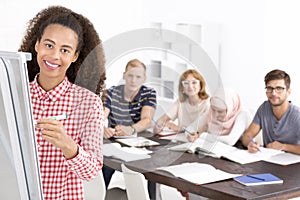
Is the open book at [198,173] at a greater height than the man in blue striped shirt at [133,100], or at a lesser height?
lesser

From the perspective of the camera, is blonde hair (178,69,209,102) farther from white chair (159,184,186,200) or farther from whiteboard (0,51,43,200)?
whiteboard (0,51,43,200)

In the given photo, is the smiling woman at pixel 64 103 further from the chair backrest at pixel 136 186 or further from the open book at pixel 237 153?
the open book at pixel 237 153

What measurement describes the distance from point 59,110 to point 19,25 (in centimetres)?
392

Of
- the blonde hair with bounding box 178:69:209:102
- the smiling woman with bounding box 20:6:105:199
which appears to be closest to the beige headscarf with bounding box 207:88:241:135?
the blonde hair with bounding box 178:69:209:102

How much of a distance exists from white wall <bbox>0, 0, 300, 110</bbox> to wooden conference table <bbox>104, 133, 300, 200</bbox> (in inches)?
79.1

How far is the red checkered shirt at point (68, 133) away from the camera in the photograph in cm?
151

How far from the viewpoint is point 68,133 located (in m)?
1.55

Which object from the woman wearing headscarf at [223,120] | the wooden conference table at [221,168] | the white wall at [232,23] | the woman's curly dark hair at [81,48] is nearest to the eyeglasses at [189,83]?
the woman wearing headscarf at [223,120]

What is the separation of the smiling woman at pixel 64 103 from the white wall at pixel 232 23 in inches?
151

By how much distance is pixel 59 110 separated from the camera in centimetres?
160

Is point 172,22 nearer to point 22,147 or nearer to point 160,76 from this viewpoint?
point 160,76

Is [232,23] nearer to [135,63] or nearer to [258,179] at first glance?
[135,63]

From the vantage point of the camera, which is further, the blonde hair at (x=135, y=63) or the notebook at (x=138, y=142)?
the notebook at (x=138, y=142)

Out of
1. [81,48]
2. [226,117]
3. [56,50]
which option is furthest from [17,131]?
[226,117]
